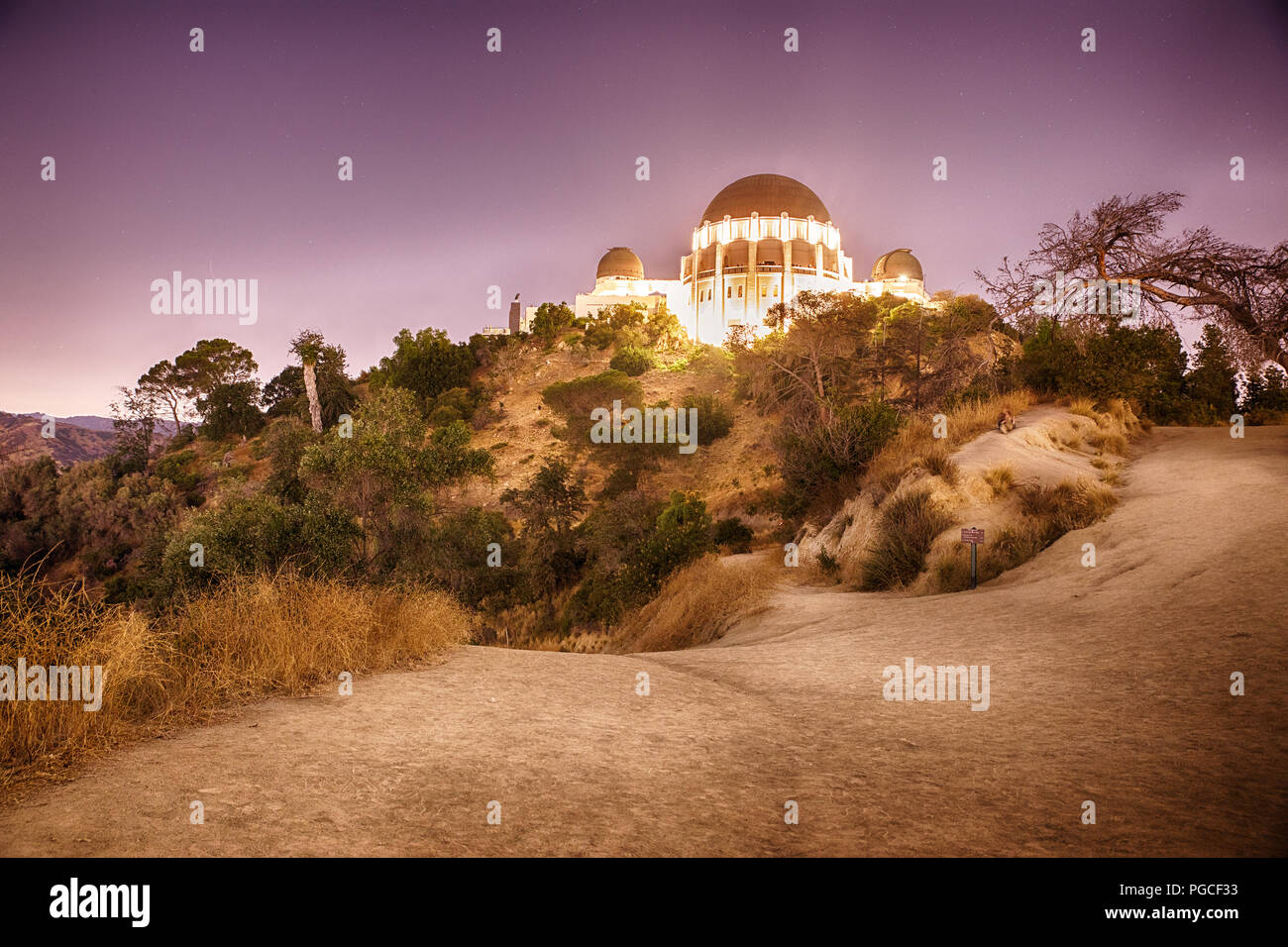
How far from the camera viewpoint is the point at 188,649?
226 inches

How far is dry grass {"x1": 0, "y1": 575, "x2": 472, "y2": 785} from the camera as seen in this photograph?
399 centimetres

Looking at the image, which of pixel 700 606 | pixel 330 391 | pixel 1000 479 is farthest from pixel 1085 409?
pixel 330 391

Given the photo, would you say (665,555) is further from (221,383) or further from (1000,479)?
(221,383)

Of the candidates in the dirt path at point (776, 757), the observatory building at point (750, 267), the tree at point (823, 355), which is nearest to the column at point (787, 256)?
the observatory building at point (750, 267)

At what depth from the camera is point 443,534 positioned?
20672 mm

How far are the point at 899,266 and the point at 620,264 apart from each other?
89.7 feet

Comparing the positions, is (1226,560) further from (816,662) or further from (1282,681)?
(816,662)

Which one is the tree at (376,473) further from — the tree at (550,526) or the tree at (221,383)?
the tree at (221,383)

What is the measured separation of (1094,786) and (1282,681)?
232cm

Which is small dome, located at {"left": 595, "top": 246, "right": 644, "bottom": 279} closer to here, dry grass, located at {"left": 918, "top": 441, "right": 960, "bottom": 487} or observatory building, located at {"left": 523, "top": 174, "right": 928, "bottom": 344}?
observatory building, located at {"left": 523, "top": 174, "right": 928, "bottom": 344}

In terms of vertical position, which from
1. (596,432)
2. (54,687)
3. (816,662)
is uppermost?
(596,432)
